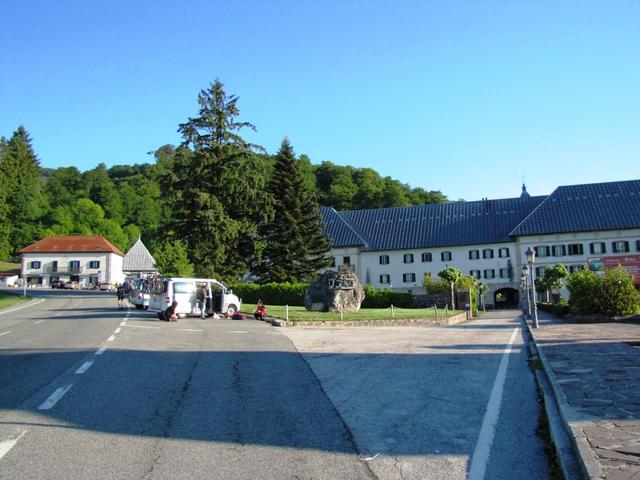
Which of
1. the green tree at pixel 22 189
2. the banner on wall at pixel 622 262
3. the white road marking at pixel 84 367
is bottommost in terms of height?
the white road marking at pixel 84 367

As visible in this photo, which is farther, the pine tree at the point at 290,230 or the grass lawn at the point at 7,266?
the grass lawn at the point at 7,266

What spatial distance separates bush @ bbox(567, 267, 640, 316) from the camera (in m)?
26.0

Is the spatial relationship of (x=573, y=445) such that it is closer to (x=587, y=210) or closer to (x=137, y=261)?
(x=587, y=210)

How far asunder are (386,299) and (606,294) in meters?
30.8

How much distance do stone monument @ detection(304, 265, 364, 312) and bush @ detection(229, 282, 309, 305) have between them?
664 inches

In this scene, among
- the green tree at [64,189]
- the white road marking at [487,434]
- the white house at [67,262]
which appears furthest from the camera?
the green tree at [64,189]

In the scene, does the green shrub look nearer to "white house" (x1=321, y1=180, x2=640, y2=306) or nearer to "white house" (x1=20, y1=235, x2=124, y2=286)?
"white house" (x1=321, y1=180, x2=640, y2=306)

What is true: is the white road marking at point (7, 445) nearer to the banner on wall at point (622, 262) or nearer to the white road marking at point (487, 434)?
the white road marking at point (487, 434)

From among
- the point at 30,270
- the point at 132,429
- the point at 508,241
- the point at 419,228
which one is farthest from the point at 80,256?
the point at 132,429

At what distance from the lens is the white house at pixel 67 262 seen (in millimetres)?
110562

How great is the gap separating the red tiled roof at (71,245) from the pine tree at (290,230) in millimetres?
59185

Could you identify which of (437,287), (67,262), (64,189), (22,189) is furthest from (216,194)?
(64,189)

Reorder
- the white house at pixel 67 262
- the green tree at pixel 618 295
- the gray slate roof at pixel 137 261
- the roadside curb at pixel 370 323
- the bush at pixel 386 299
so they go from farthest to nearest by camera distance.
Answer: the white house at pixel 67 262 < the gray slate roof at pixel 137 261 < the bush at pixel 386 299 < the green tree at pixel 618 295 < the roadside curb at pixel 370 323

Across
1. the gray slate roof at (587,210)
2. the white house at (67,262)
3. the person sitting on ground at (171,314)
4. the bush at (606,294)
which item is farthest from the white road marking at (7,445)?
the white house at (67,262)
